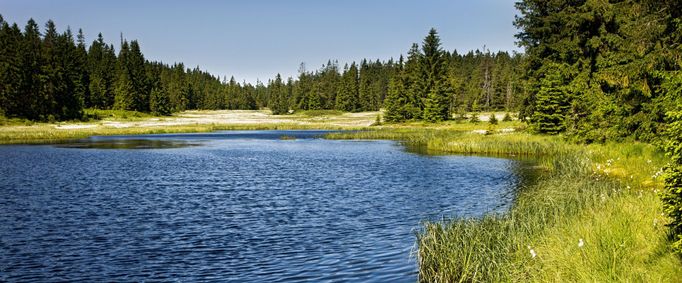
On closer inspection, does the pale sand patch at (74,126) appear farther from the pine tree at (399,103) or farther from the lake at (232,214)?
the pine tree at (399,103)

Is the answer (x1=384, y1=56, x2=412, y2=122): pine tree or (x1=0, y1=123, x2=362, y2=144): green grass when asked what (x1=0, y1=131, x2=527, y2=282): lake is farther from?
(x1=384, y1=56, x2=412, y2=122): pine tree

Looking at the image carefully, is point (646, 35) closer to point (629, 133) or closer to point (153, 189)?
point (629, 133)

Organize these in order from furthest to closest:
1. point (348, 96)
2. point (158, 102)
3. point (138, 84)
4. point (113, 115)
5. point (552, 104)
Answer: point (348, 96), point (158, 102), point (138, 84), point (113, 115), point (552, 104)

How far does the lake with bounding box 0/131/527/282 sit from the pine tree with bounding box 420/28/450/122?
44441 mm

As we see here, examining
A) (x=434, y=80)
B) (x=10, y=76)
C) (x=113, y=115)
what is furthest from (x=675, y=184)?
(x=113, y=115)

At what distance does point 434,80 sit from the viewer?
85.9 m

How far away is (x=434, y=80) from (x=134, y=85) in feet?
252

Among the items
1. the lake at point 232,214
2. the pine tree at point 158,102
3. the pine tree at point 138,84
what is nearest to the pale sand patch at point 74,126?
the pine tree at point 138,84

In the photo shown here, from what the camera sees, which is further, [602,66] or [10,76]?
[10,76]

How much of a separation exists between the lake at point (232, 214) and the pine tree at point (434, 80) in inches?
1750

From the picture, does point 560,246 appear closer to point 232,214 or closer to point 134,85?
point 232,214

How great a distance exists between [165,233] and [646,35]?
19.4 meters

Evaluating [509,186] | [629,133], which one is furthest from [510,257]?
[629,133]

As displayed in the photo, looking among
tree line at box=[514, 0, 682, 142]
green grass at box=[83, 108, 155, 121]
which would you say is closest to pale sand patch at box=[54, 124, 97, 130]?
green grass at box=[83, 108, 155, 121]
